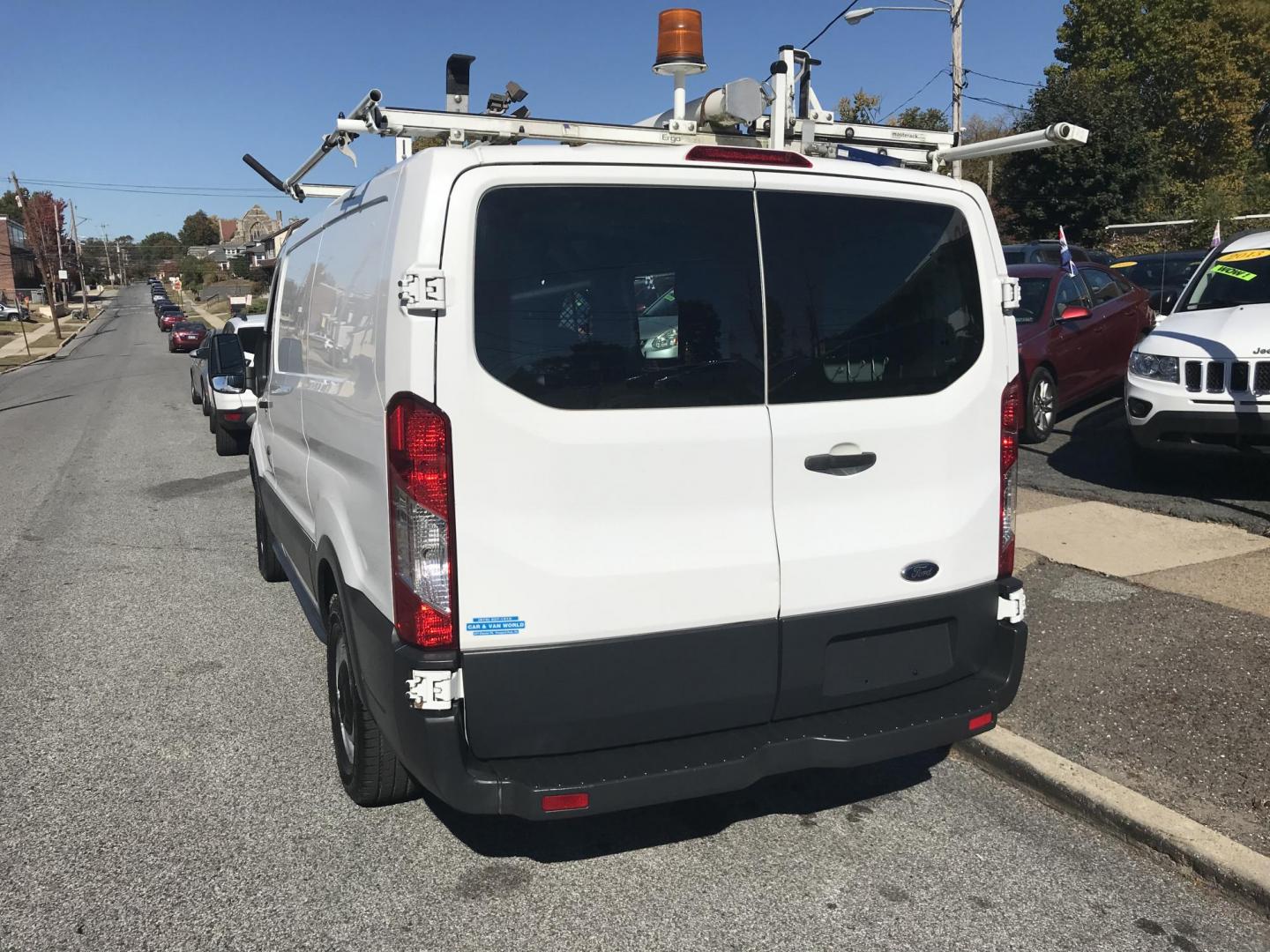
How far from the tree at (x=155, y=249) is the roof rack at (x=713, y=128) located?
20147 cm

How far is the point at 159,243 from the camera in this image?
192 meters

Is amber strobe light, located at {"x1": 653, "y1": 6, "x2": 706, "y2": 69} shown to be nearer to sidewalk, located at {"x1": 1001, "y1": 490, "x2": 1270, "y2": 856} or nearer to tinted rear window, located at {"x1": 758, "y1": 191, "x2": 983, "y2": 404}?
tinted rear window, located at {"x1": 758, "y1": 191, "x2": 983, "y2": 404}

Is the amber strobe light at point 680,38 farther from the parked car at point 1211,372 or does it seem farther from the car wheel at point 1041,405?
the car wheel at point 1041,405

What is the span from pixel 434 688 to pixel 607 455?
2.56 feet

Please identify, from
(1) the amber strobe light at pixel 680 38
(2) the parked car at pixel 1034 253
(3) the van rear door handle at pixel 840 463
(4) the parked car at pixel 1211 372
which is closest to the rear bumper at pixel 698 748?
(3) the van rear door handle at pixel 840 463

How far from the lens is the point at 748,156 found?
3084mm

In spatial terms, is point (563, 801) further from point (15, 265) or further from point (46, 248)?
point (15, 265)

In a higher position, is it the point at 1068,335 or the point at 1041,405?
the point at 1068,335

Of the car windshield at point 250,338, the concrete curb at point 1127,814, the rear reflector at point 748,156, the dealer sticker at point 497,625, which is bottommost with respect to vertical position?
the concrete curb at point 1127,814

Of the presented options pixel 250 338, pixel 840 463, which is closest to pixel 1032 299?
pixel 250 338

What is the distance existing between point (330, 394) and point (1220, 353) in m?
6.41

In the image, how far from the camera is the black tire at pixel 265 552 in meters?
6.52

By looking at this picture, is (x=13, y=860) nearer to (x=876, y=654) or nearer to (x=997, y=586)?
(x=876, y=654)

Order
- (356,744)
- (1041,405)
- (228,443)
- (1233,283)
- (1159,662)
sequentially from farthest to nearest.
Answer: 1. (228,443)
2. (1041,405)
3. (1233,283)
4. (1159,662)
5. (356,744)
